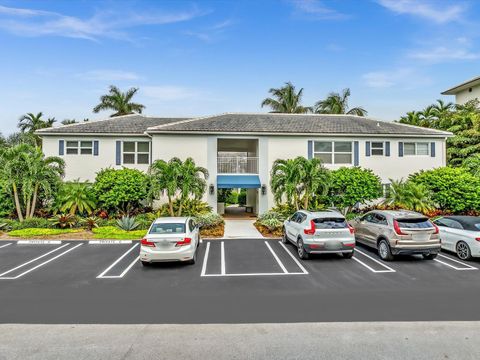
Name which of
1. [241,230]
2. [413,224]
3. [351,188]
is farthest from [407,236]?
[241,230]

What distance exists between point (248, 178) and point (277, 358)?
16.3 m

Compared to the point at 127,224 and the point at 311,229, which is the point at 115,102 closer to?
the point at 127,224

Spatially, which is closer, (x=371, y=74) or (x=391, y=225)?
(x=391, y=225)

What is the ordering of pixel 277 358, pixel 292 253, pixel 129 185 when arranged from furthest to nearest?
1. pixel 129 185
2. pixel 292 253
3. pixel 277 358

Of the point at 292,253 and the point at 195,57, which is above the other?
the point at 195,57

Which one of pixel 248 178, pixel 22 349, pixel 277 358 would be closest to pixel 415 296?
pixel 277 358

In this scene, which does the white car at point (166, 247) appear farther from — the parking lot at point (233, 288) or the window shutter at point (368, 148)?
the window shutter at point (368, 148)

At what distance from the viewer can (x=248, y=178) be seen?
20.6 meters

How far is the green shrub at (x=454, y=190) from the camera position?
17422 millimetres

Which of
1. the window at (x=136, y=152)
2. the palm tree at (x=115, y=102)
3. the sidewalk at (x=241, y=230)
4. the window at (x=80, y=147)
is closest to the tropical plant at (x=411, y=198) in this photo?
the sidewalk at (x=241, y=230)

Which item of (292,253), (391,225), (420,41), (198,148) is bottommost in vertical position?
(292,253)

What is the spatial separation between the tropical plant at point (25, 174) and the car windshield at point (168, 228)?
10.0 metres

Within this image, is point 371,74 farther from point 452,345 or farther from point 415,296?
point 452,345

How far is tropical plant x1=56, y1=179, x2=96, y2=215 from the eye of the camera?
55.1 ft
